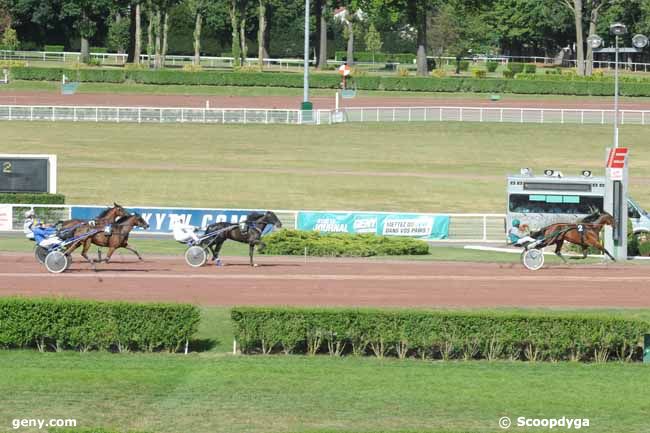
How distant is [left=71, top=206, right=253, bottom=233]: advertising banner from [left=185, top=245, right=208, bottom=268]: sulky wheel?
5.79 m

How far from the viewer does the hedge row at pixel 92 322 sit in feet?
56.5

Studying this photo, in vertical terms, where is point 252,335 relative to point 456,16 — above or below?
below

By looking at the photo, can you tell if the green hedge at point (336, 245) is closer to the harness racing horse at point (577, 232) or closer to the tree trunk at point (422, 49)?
the harness racing horse at point (577, 232)

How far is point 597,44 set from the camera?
38000 millimetres

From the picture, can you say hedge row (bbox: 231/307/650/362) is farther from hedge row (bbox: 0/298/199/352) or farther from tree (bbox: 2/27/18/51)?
tree (bbox: 2/27/18/51)

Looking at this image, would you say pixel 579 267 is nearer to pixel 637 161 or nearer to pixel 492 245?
pixel 492 245

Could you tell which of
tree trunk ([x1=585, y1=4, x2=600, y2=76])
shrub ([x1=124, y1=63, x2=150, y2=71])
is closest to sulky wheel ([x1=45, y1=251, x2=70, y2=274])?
Result: shrub ([x1=124, y1=63, x2=150, y2=71])

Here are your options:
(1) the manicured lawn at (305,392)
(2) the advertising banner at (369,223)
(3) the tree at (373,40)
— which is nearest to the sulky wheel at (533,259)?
(2) the advertising banner at (369,223)

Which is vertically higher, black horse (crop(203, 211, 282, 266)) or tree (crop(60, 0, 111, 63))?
tree (crop(60, 0, 111, 63))

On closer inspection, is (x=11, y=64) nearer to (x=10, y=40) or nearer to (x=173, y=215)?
(x=10, y=40)

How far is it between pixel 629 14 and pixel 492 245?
74265 mm

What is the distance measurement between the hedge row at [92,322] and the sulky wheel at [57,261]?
597cm

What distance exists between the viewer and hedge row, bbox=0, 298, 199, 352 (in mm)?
17219

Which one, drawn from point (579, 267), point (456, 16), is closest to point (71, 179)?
point (579, 267)
